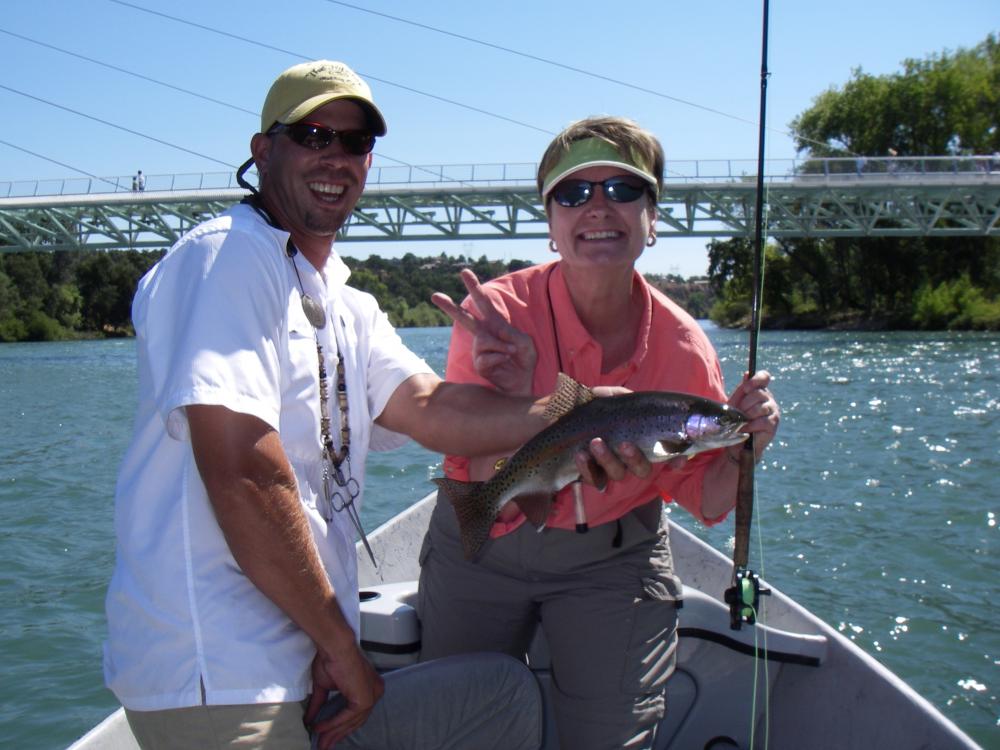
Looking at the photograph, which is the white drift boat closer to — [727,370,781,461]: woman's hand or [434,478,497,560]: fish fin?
[434,478,497,560]: fish fin

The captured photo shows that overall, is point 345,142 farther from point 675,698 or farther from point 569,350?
point 675,698

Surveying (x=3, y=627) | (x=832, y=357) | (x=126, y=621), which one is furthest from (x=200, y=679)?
(x=832, y=357)

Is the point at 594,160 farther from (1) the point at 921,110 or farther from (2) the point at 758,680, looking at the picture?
(1) the point at 921,110

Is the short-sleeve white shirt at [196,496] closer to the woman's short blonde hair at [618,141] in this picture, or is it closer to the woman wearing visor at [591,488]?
→ the woman wearing visor at [591,488]

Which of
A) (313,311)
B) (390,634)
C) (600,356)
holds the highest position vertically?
(313,311)

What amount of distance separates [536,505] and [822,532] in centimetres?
831

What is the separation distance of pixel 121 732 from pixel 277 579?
1601 millimetres

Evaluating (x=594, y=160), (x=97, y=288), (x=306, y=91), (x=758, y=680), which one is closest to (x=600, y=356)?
(x=594, y=160)

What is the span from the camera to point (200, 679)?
2.40m

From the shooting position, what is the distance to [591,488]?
363cm

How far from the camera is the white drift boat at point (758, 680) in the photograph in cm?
382

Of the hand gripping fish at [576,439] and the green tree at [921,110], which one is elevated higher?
the green tree at [921,110]

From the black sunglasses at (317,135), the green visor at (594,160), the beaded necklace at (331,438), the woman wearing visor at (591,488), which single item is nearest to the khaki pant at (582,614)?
the woman wearing visor at (591,488)

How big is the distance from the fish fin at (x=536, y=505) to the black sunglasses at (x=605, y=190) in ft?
3.65
